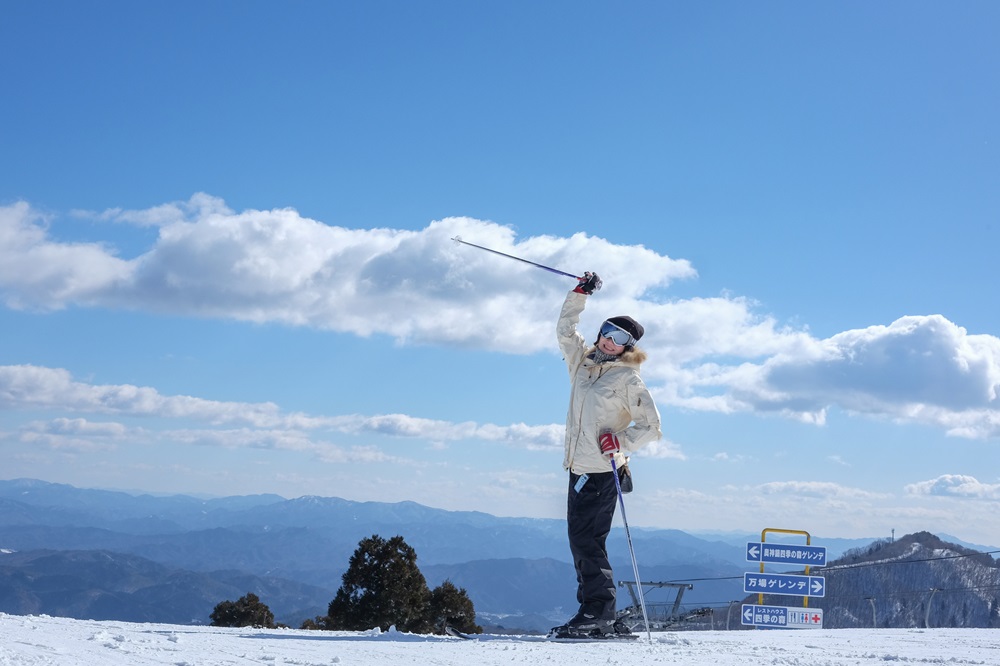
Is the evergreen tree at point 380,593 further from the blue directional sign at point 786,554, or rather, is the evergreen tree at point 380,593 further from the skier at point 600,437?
the skier at point 600,437

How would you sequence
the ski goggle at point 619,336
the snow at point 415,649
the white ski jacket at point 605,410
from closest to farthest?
the snow at point 415,649, the white ski jacket at point 605,410, the ski goggle at point 619,336

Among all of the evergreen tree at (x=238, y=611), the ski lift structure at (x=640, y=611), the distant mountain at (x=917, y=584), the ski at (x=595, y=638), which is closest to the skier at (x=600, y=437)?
the ski at (x=595, y=638)

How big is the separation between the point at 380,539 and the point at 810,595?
3500 centimetres

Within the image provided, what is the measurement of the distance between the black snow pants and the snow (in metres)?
0.57

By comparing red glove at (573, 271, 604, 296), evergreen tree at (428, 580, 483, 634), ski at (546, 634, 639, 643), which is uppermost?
red glove at (573, 271, 604, 296)

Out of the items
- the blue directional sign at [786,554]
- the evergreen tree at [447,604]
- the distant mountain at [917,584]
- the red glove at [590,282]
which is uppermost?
the red glove at [590,282]

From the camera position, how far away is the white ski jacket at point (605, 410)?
7.04 metres

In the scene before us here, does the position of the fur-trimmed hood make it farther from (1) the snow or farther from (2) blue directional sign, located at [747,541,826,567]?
(2) blue directional sign, located at [747,541,826,567]

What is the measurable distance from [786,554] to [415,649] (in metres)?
6.65

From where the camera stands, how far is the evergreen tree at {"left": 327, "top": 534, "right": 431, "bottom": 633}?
39.5m

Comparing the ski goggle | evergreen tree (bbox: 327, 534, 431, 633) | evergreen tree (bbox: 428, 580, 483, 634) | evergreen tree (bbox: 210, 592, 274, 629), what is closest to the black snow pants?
the ski goggle

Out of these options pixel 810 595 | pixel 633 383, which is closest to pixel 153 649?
pixel 633 383

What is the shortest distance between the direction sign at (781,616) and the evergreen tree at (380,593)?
1210 inches

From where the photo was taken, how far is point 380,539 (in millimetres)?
43250
